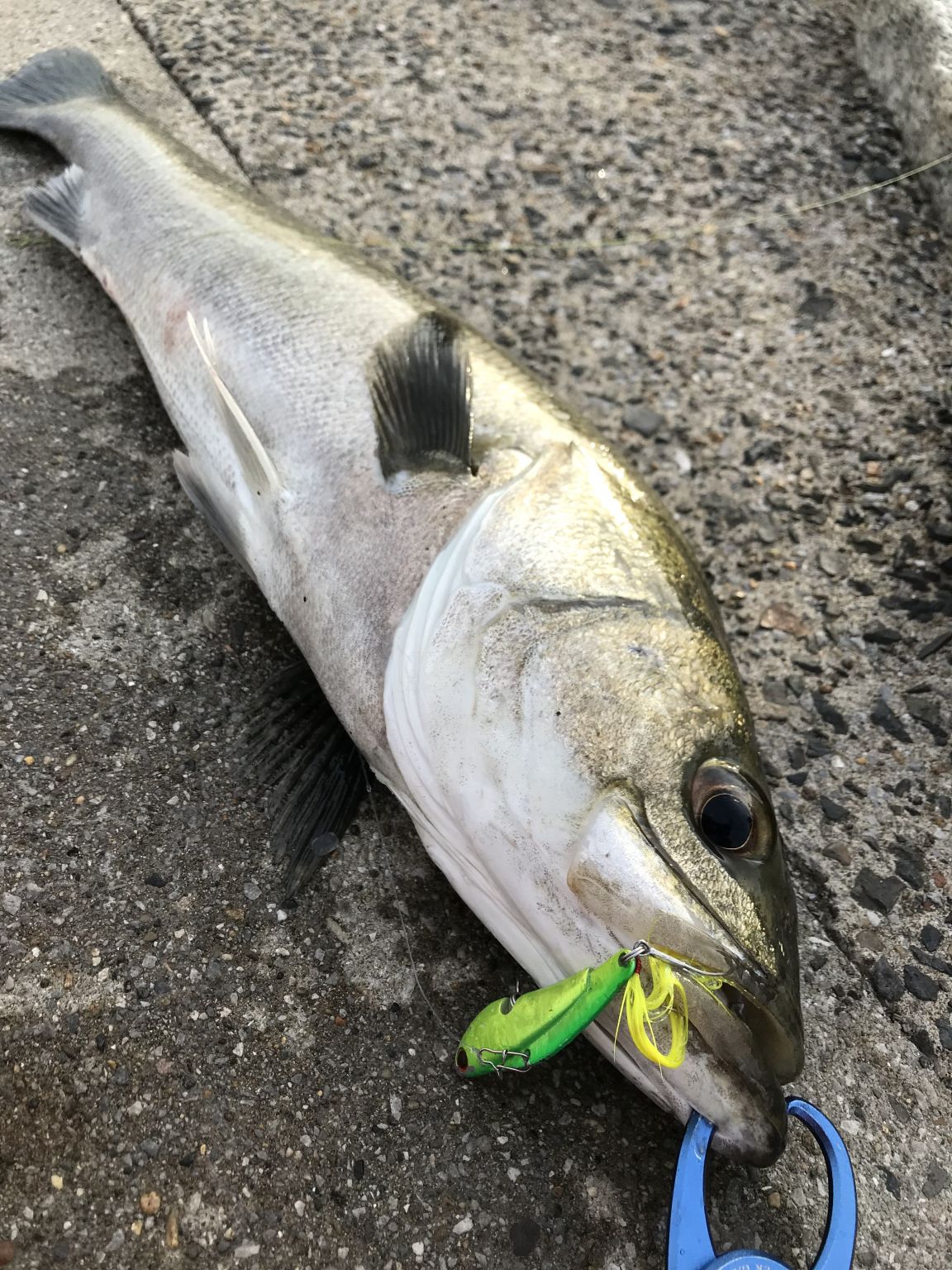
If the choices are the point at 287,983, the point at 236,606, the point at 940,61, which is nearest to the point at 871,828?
the point at 287,983

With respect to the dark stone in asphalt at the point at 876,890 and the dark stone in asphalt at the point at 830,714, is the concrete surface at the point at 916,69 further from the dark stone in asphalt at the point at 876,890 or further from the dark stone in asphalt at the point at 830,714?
the dark stone in asphalt at the point at 876,890

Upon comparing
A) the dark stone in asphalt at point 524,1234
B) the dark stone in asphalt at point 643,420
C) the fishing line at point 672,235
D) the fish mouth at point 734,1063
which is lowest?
the dark stone in asphalt at point 524,1234

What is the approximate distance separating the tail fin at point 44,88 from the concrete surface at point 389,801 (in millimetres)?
166

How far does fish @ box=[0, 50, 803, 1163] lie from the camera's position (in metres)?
1.62

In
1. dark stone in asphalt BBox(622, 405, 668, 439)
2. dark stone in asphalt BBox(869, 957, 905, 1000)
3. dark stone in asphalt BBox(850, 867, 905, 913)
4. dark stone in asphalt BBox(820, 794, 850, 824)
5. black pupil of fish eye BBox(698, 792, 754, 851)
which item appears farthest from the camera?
dark stone in asphalt BBox(622, 405, 668, 439)

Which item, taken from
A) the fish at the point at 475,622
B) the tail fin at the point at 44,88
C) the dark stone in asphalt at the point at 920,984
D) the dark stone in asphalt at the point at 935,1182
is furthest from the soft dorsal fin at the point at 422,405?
the tail fin at the point at 44,88

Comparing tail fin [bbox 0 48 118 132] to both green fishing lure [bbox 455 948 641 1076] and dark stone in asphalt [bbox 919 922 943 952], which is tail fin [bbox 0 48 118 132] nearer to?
green fishing lure [bbox 455 948 641 1076]

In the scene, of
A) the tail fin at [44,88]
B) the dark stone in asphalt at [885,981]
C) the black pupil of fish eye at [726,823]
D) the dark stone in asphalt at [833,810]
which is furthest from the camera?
the tail fin at [44,88]

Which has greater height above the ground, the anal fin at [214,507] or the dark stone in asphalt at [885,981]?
the anal fin at [214,507]

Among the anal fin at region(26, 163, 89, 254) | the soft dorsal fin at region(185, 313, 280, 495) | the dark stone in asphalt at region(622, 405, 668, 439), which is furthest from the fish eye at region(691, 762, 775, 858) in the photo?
the anal fin at region(26, 163, 89, 254)

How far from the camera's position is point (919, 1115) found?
200 centimetres

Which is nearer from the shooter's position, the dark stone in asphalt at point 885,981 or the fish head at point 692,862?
the fish head at point 692,862

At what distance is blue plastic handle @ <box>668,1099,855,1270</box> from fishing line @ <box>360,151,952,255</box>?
120 inches

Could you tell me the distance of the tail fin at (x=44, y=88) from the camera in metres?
3.50
